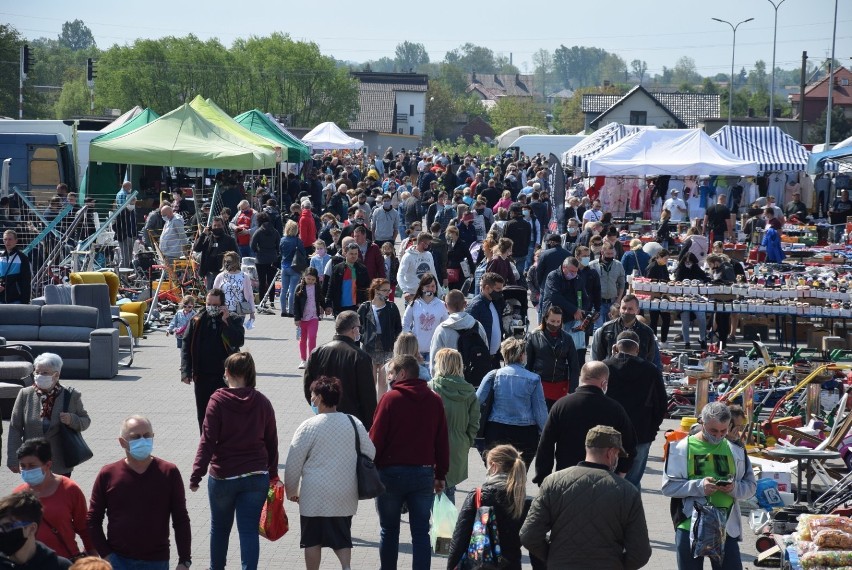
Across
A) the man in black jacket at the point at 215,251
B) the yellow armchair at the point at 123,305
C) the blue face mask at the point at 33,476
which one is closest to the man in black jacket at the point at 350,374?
the blue face mask at the point at 33,476

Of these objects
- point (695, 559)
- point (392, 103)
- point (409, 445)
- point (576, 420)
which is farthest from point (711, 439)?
point (392, 103)

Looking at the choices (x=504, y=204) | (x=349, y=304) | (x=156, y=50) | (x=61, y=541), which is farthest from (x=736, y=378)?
(x=156, y=50)

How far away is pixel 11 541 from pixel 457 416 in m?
3.87

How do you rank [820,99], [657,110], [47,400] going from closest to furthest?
[47,400] → [657,110] → [820,99]

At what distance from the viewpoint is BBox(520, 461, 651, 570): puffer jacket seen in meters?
6.21

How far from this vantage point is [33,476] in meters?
6.49

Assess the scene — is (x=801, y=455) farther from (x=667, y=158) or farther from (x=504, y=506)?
(x=667, y=158)

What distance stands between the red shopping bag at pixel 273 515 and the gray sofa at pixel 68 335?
801cm

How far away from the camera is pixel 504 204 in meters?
28.4

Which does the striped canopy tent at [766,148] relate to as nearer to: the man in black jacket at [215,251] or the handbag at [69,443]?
the man in black jacket at [215,251]

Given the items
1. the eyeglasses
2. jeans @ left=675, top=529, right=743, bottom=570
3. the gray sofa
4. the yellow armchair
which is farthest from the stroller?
the eyeglasses

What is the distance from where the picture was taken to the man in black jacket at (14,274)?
1611cm

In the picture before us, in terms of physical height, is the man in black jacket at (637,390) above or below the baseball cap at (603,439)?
below

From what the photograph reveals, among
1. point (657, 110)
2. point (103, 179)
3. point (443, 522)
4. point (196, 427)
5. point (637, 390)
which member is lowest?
point (196, 427)
